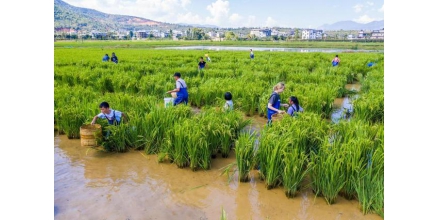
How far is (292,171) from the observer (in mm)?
3857

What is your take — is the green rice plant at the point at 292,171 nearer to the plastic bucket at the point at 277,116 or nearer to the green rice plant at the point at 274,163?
the green rice plant at the point at 274,163

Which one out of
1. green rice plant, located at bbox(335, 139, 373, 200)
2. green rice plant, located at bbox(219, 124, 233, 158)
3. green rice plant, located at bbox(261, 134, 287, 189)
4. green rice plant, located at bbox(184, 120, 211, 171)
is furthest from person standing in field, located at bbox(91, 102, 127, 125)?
green rice plant, located at bbox(335, 139, 373, 200)

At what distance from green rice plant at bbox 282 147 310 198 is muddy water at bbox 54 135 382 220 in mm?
137

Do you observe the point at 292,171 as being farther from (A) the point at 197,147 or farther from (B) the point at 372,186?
(A) the point at 197,147

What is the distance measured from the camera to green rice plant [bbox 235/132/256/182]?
4224 millimetres

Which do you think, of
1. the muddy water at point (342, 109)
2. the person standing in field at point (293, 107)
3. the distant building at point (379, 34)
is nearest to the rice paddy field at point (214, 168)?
the person standing in field at point (293, 107)

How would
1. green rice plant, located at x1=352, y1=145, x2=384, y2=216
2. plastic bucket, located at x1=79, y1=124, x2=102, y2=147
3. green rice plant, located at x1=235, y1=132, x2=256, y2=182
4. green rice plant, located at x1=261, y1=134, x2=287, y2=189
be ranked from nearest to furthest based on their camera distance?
1. green rice plant, located at x1=352, y1=145, x2=384, y2=216
2. green rice plant, located at x1=261, y1=134, x2=287, y2=189
3. green rice plant, located at x1=235, y1=132, x2=256, y2=182
4. plastic bucket, located at x1=79, y1=124, x2=102, y2=147

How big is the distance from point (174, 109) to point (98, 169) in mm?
1670

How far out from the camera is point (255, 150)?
4.48m

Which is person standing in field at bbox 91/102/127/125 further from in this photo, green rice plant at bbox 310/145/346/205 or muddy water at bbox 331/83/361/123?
muddy water at bbox 331/83/361/123

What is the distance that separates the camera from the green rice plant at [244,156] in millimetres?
4224
